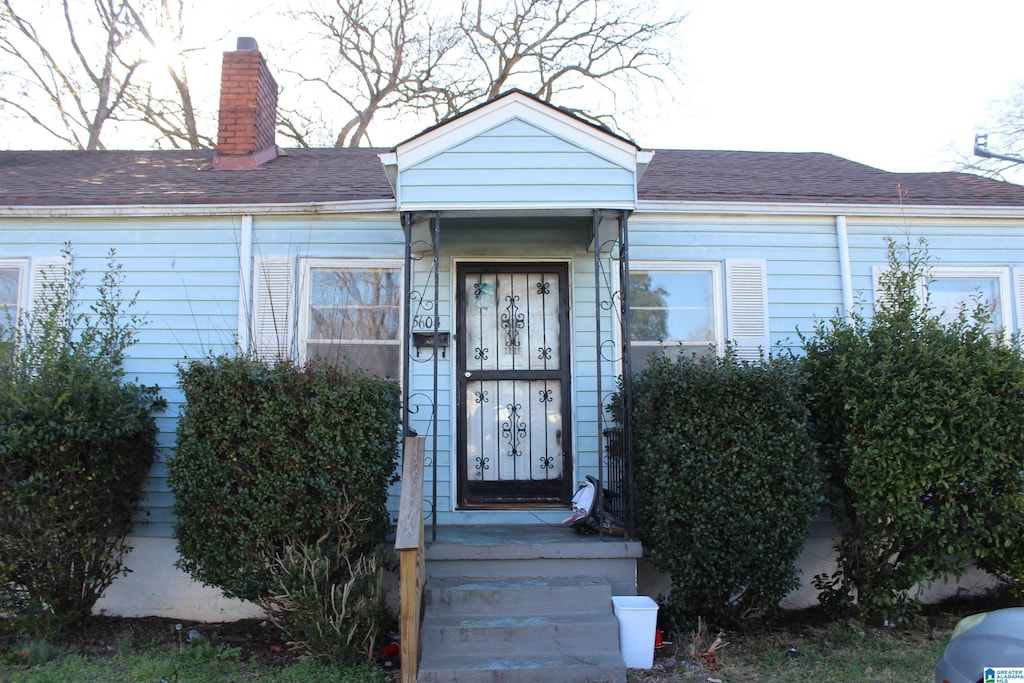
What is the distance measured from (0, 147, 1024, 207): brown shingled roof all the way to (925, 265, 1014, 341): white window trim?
1.83 ft

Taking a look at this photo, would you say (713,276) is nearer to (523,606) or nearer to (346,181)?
(523,606)

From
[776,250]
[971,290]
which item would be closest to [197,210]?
[776,250]

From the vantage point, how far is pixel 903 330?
5203 millimetres

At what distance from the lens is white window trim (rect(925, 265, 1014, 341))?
21.9 ft

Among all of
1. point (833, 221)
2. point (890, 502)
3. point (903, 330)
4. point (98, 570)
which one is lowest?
point (98, 570)

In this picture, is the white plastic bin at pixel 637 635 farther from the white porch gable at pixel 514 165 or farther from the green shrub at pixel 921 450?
the white porch gable at pixel 514 165

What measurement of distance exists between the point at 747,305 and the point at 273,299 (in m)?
4.00

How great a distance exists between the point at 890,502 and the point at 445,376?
3.37m

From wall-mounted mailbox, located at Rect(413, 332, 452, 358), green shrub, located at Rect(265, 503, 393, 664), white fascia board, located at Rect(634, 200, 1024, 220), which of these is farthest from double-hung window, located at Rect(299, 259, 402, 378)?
white fascia board, located at Rect(634, 200, 1024, 220)

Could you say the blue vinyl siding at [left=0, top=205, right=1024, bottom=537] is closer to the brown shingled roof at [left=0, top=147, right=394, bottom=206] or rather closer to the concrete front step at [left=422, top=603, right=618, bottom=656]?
the brown shingled roof at [left=0, top=147, right=394, bottom=206]

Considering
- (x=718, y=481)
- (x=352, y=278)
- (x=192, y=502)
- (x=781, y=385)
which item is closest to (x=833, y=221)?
(x=781, y=385)

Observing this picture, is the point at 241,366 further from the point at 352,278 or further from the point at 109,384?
the point at 352,278

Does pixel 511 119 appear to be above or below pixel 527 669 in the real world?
above

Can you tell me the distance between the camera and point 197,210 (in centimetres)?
641
